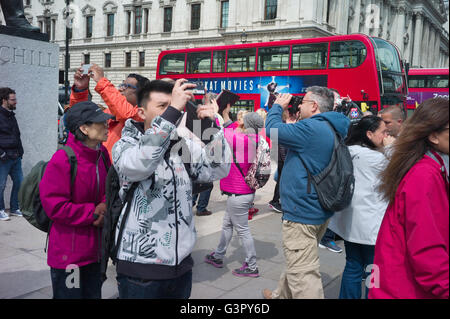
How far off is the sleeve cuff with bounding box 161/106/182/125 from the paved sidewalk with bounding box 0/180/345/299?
2.09 metres

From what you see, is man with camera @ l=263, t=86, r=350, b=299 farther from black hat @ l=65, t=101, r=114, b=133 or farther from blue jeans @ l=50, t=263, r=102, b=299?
blue jeans @ l=50, t=263, r=102, b=299

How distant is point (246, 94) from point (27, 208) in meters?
12.9

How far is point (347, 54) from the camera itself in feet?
41.4

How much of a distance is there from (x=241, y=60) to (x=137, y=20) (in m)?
26.7

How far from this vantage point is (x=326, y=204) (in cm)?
265

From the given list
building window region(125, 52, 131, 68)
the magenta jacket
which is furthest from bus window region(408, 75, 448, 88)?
building window region(125, 52, 131, 68)

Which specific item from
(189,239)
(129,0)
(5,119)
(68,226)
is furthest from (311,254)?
(129,0)

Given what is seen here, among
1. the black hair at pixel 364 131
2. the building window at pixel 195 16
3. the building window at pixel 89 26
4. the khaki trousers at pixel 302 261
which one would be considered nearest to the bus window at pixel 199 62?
the black hair at pixel 364 131

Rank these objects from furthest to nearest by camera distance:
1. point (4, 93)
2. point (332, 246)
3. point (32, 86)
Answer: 1. point (32, 86)
2. point (4, 93)
3. point (332, 246)

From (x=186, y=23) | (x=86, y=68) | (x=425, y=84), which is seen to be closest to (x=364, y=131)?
(x=86, y=68)

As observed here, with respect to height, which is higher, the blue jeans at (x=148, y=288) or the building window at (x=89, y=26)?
the building window at (x=89, y=26)

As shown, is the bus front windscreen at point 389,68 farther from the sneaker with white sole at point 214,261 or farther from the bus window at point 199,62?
the sneaker with white sole at point 214,261

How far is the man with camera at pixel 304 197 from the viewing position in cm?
269

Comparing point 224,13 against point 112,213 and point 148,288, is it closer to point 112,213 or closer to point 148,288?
point 112,213
